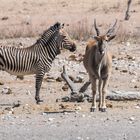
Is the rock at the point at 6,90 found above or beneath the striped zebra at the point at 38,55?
beneath

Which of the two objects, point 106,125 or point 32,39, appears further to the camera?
point 32,39

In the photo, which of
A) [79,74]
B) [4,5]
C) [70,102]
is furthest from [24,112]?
[4,5]

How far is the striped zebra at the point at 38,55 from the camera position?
49.2 feet

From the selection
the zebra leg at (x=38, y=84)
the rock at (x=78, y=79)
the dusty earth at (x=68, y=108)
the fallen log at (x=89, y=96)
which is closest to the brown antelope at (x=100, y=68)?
the dusty earth at (x=68, y=108)

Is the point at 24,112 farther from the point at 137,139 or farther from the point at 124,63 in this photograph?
the point at 124,63

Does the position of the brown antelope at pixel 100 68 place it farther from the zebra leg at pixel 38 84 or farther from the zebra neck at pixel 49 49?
the zebra neck at pixel 49 49

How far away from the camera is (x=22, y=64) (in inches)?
593

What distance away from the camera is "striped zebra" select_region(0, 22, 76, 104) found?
15.0m

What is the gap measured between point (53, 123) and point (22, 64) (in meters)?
3.22

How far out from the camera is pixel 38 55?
1533 cm

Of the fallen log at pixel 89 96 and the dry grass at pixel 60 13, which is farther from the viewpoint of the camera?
the dry grass at pixel 60 13

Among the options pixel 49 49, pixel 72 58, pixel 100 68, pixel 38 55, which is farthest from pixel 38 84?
pixel 72 58

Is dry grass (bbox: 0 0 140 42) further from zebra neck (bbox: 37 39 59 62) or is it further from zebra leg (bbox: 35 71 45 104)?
zebra leg (bbox: 35 71 45 104)

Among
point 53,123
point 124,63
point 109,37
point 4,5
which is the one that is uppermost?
point 109,37
